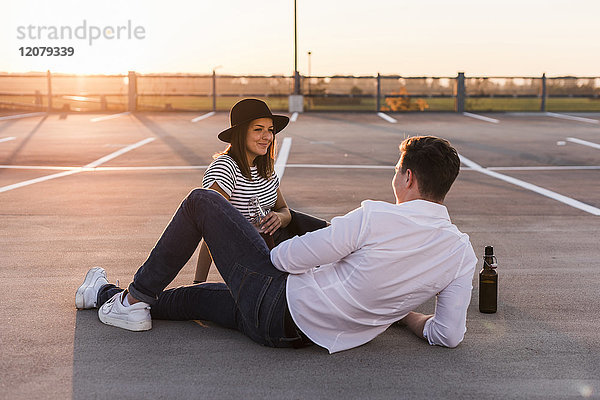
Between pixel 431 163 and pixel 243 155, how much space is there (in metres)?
1.75

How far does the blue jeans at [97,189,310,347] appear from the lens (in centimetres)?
398

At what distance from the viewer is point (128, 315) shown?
4.45m

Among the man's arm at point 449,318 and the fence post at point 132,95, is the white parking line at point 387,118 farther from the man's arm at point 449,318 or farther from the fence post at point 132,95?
the man's arm at point 449,318

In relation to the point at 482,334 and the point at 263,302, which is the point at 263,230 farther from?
the point at 482,334

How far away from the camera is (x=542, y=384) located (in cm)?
378

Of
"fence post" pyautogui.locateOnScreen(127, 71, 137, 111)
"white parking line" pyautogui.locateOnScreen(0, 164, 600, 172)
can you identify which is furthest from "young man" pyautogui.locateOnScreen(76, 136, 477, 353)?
"fence post" pyautogui.locateOnScreen(127, 71, 137, 111)

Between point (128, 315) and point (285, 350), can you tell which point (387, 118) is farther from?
point (285, 350)

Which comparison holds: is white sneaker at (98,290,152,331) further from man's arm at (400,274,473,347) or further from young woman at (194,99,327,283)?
man's arm at (400,274,473,347)

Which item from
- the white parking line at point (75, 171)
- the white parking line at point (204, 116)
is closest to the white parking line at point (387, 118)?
the white parking line at point (204, 116)

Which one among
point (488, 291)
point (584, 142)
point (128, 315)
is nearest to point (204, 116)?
point (584, 142)

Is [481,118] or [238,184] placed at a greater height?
[238,184]

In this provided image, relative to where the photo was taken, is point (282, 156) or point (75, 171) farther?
point (282, 156)

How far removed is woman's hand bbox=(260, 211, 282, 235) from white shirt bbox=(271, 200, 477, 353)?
1.00 meters

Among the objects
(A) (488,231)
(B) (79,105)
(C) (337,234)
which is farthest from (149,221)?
(B) (79,105)
